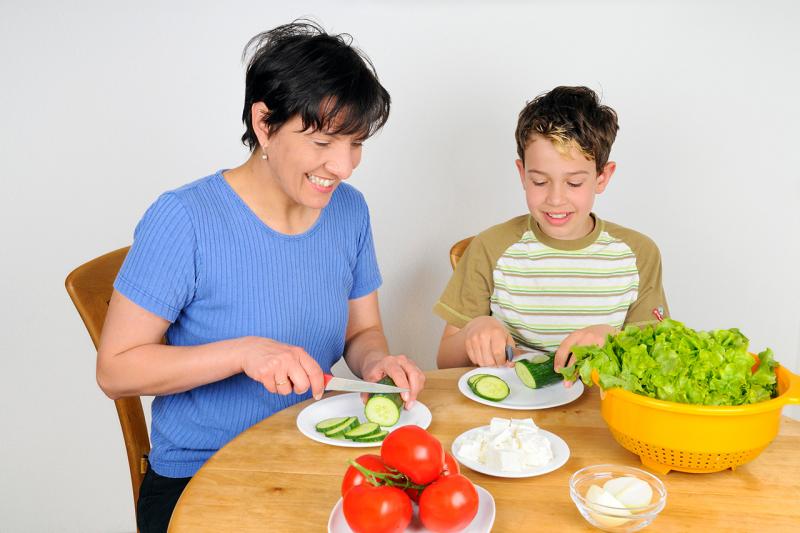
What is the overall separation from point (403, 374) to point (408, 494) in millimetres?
601

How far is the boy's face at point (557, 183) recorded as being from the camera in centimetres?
218

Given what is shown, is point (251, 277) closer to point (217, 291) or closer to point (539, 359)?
point (217, 291)

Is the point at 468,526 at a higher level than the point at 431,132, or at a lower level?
lower

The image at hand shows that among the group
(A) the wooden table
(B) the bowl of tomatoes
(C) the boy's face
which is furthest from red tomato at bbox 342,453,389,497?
(C) the boy's face

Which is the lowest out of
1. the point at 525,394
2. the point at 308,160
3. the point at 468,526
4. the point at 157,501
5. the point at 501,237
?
the point at 157,501

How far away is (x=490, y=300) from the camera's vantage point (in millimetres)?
2463

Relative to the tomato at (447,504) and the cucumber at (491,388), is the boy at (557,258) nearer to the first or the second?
the cucumber at (491,388)

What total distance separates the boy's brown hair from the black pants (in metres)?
1.31

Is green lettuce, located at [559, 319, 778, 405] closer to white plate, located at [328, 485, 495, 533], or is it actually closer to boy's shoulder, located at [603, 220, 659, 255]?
white plate, located at [328, 485, 495, 533]

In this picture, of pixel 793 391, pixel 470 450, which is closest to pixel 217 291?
pixel 470 450

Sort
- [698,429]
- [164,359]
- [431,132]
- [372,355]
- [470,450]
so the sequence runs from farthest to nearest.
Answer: [431,132] → [372,355] → [164,359] → [470,450] → [698,429]

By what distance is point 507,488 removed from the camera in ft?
4.58

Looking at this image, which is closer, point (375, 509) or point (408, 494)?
point (375, 509)

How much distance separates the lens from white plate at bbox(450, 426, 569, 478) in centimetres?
141
